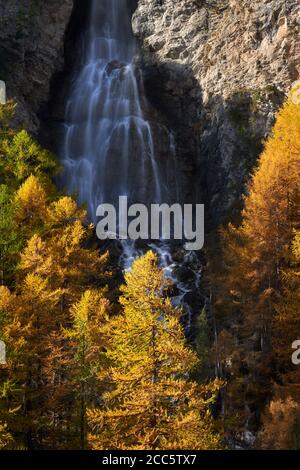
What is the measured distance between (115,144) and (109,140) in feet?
2.17

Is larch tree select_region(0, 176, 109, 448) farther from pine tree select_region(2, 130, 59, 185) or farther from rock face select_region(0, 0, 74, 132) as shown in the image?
rock face select_region(0, 0, 74, 132)

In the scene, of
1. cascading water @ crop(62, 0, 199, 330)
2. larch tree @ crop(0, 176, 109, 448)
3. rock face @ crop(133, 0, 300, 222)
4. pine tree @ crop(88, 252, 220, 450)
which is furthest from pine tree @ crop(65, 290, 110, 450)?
rock face @ crop(133, 0, 300, 222)

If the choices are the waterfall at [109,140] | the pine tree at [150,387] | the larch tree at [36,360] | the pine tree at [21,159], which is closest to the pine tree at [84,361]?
the larch tree at [36,360]

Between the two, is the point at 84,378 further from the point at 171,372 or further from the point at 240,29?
the point at 240,29

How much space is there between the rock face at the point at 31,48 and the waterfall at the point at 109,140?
2.98m

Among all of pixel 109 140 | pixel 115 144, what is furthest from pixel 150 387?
pixel 109 140

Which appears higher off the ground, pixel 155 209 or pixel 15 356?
pixel 155 209

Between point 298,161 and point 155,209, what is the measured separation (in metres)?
18.4

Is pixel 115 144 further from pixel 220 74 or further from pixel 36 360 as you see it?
pixel 36 360

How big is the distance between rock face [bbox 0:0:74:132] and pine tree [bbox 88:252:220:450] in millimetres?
30889

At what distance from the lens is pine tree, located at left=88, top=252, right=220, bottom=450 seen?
578 inches

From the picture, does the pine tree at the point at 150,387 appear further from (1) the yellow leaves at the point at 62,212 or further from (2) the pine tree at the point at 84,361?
(1) the yellow leaves at the point at 62,212
